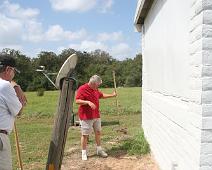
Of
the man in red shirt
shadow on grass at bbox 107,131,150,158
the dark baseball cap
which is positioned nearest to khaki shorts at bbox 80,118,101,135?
the man in red shirt

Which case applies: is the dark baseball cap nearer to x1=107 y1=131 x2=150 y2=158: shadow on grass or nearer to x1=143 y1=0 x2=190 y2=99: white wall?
x1=143 y1=0 x2=190 y2=99: white wall

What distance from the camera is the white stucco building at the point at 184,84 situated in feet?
13.1

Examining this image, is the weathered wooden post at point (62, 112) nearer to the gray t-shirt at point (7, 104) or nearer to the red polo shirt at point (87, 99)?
the gray t-shirt at point (7, 104)

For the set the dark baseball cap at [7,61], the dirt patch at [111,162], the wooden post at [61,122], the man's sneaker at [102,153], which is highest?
the dark baseball cap at [7,61]

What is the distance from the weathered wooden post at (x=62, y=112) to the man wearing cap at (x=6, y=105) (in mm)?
490

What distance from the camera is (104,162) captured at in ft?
28.8

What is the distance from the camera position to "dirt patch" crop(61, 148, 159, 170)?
324 inches

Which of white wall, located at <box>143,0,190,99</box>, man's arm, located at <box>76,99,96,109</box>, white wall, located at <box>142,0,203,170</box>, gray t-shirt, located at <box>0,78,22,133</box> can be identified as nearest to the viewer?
white wall, located at <box>142,0,203,170</box>

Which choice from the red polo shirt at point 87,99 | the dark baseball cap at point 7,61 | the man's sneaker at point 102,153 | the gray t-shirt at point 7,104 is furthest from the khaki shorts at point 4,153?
the man's sneaker at point 102,153

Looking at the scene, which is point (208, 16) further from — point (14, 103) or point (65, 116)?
point (14, 103)

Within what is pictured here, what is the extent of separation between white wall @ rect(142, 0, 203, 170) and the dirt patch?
16.4 inches

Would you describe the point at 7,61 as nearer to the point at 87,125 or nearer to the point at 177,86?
the point at 177,86

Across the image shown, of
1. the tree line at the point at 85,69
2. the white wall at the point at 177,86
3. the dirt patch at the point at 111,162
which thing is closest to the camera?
the white wall at the point at 177,86

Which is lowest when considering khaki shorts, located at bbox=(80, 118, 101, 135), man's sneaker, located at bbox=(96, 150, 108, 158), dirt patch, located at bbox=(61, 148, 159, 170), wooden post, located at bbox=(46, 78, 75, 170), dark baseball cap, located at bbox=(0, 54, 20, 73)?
dirt patch, located at bbox=(61, 148, 159, 170)
